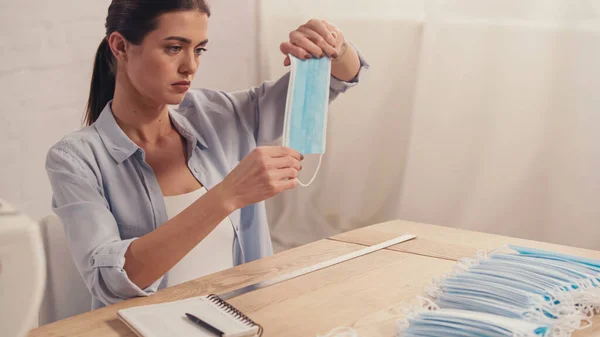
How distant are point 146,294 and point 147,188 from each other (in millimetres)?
404

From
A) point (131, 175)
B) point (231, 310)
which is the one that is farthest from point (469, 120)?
point (231, 310)

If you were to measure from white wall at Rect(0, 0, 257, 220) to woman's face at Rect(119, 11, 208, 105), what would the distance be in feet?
2.45

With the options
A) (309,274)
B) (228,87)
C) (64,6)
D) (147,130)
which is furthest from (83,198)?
(228,87)

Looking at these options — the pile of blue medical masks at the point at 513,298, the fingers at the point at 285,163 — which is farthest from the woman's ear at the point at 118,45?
the pile of blue medical masks at the point at 513,298

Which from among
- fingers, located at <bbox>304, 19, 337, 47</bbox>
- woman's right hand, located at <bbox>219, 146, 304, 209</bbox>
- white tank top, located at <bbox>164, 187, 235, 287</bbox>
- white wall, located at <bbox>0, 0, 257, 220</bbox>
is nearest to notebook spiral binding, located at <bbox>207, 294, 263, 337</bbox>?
woman's right hand, located at <bbox>219, 146, 304, 209</bbox>

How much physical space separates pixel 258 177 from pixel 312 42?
0.39 m

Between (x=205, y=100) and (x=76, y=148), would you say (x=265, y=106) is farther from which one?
(x=76, y=148)

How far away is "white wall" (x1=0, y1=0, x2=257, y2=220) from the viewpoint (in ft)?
7.09

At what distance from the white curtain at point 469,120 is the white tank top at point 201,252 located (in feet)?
3.23

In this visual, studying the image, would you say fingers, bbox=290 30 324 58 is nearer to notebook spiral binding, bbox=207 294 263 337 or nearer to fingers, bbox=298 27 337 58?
fingers, bbox=298 27 337 58

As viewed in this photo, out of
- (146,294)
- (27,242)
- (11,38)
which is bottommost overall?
(146,294)

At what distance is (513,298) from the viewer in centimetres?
106

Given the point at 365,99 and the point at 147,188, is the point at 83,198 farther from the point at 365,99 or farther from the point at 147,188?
the point at 365,99

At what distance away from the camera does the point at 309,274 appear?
1312 mm
